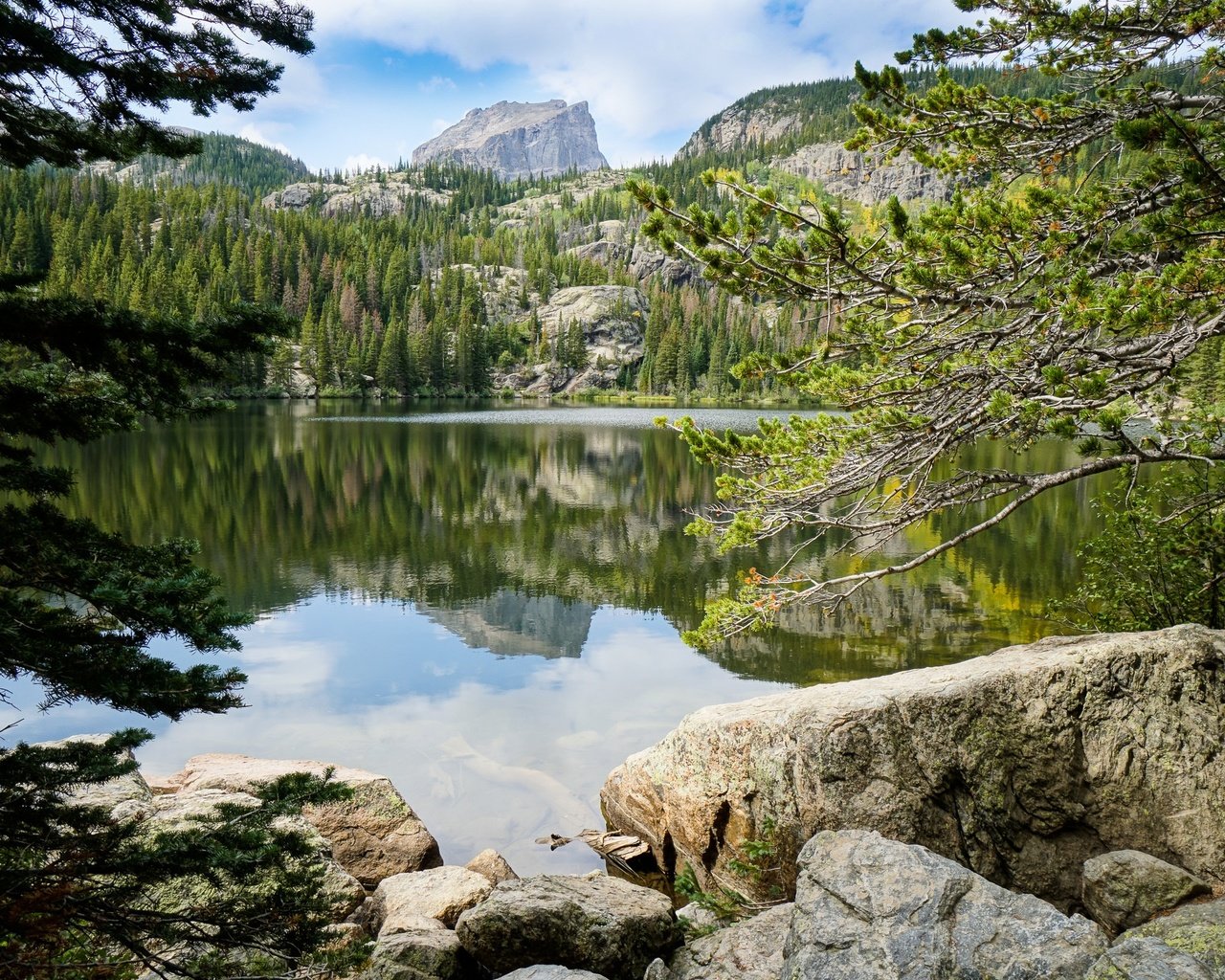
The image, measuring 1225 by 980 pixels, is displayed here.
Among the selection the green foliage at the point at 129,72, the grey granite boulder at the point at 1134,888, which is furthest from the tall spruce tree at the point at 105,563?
the grey granite boulder at the point at 1134,888

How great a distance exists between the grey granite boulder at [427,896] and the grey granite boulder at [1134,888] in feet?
15.7

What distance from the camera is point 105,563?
151 inches

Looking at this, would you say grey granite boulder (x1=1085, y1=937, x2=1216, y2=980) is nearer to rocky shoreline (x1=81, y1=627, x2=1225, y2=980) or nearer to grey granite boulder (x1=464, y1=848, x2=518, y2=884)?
rocky shoreline (x1=81, y1=627, x2=1225, y2=980)

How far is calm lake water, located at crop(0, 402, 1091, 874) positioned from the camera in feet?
38.2

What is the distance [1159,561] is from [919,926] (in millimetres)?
7293

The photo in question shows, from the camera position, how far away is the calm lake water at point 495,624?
1165 centimetres

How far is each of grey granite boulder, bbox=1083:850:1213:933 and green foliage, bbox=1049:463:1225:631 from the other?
401 centimetres

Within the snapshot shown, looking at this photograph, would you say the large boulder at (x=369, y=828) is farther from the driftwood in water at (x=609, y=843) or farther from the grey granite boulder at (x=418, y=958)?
the grey granite boulder at (x=418, y=958)

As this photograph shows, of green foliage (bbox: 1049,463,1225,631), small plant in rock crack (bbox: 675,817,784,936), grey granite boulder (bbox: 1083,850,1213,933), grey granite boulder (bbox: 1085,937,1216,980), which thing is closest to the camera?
grey granite boulder (bbox: 1085,937,1216,980)

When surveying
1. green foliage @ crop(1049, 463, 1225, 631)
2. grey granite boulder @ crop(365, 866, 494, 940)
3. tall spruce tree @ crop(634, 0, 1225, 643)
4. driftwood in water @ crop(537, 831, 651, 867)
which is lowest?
driftwood in water @ crop(537, 831, 651, 867)

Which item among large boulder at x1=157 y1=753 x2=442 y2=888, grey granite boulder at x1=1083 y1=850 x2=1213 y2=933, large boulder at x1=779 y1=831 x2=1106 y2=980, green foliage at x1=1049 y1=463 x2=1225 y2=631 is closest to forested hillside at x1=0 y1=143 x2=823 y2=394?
green foliage at x1=1049 y1=463 x2=1225 y2=631

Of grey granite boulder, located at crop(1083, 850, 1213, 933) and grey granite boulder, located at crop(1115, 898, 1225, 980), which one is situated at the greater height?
grey granite boulder, located at crop(1115, 898, 1225, 980)

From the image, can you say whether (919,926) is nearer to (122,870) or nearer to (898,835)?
(898,835)

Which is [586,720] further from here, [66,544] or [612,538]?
[612,538]
